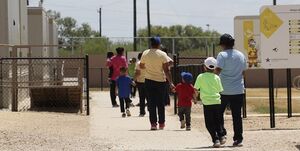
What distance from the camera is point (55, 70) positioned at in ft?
82.9

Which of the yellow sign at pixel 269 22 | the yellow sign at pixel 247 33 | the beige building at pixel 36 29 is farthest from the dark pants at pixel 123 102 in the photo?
the beige building at pixel 36 29

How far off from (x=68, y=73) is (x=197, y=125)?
1812cm

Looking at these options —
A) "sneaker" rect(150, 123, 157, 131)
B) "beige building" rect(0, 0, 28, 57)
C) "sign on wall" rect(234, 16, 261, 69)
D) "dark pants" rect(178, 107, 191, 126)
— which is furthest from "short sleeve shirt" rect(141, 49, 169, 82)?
"beige building" rect(0, 0, 28, 57)

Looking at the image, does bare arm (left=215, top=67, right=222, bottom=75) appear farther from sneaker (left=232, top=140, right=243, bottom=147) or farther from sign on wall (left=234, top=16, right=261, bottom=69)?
sign on wall (left=234, top=16, right=261, bottom=69)

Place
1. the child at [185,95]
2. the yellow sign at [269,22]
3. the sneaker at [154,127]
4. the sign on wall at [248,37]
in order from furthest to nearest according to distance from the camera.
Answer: the sign on wall at [248,37] < the yellow sign at [269,22] < the child at [185,95] < the sneaker at [154,127]

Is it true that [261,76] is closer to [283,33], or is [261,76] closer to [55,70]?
[55,70]

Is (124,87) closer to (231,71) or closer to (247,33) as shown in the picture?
(247,33)

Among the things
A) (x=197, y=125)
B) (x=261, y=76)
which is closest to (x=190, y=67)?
(x=197, y=125)

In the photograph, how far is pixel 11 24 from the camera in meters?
24.2

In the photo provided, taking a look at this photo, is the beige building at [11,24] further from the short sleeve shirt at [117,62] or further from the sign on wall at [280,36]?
the sign on wall at [280,36]

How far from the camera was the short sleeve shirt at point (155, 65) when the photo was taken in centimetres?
1449

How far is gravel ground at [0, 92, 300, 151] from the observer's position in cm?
1186

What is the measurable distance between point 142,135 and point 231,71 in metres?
2.41

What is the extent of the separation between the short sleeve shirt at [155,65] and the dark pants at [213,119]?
258 centimetres
